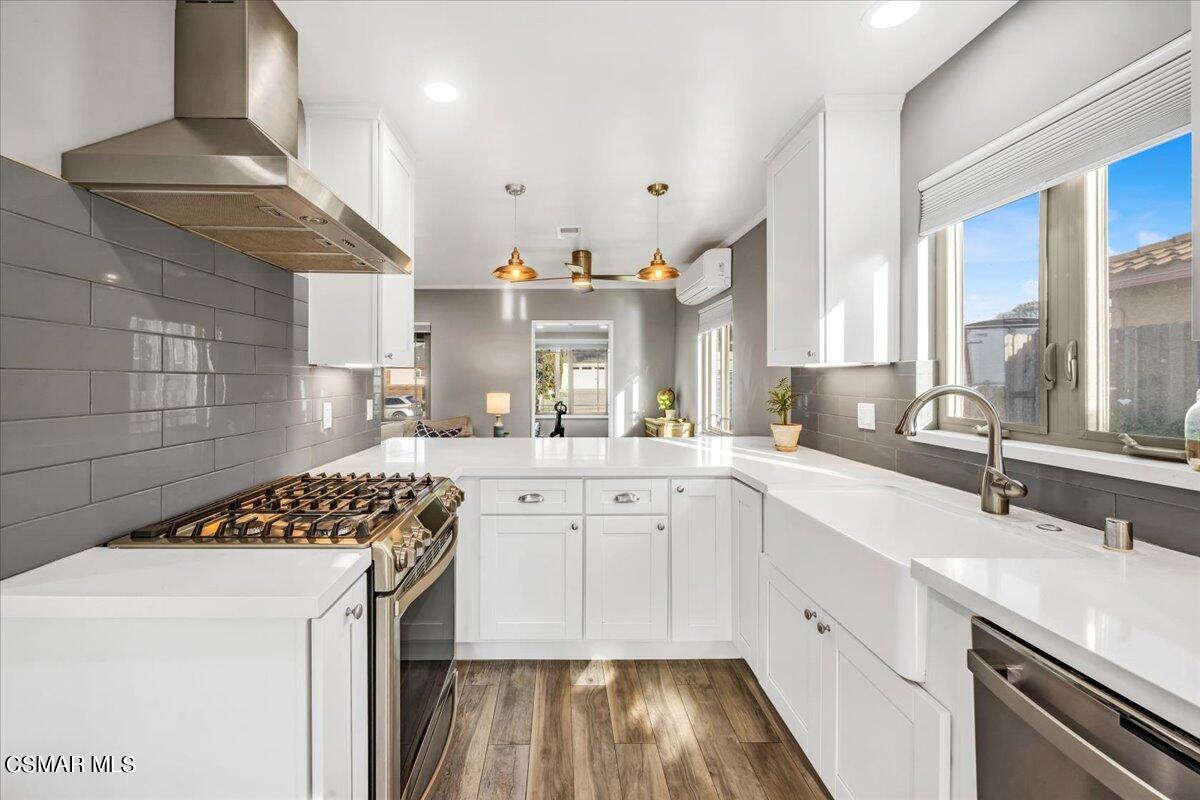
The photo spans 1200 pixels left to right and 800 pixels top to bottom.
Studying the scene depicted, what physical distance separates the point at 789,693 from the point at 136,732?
5.58ft

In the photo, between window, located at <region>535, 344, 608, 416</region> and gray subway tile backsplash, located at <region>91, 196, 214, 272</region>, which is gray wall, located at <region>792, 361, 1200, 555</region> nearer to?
gray subway tile backsplash, located at <region>91, 196, 214, 272</region>

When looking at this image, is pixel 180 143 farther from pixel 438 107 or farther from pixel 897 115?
pixel 897 115

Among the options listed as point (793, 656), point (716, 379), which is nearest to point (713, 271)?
point (716, 379)

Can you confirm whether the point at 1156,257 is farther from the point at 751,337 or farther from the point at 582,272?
the point at 582,272

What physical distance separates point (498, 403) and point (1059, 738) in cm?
598

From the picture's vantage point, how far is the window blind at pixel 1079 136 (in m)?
1.18

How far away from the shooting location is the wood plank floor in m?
1.64

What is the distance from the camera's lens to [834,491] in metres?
1.88

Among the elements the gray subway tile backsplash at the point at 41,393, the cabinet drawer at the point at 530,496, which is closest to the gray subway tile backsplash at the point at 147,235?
the gray subway tile backsplash at the point at 41,393

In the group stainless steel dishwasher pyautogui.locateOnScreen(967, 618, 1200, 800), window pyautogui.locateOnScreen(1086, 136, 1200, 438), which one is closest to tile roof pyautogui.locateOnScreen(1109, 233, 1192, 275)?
window pyautogui.locateOnScreen(1086, 136, 1200, 438)

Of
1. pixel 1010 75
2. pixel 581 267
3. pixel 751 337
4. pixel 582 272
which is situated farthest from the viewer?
pixel 581 267

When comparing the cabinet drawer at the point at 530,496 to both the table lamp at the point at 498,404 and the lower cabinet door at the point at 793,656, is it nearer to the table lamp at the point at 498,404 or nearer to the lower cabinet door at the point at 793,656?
the lower cabinet door at the point at 793,656

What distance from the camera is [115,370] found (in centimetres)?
121

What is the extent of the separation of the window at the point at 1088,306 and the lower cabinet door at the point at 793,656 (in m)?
0.89
